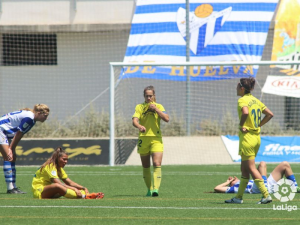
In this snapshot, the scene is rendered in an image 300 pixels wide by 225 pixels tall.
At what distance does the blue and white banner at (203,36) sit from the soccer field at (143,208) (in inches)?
330

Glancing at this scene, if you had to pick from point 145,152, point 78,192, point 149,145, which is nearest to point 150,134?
point 149,145

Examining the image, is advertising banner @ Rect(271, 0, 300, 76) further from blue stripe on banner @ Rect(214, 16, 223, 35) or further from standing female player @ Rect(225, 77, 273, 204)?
standing female player @ Rect(225, 77, 273, 204)

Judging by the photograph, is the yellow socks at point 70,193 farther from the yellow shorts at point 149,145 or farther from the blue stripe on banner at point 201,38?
the blue stripe on banner at point 201,38

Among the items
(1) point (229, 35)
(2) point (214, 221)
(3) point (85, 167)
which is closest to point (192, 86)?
(1) point (229, 35)

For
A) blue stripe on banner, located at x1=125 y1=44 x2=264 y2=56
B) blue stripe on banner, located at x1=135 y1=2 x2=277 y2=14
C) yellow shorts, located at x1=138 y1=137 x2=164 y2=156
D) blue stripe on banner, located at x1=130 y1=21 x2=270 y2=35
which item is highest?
blue stripe on banner, located at x1=135 y1=2 x2=277 y2=14

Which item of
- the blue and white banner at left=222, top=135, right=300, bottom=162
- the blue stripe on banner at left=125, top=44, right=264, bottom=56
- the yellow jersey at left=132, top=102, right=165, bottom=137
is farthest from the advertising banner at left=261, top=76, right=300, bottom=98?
the yellow jersey at left=132, top=102, right=165, bottom=137

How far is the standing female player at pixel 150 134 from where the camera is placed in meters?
11.5

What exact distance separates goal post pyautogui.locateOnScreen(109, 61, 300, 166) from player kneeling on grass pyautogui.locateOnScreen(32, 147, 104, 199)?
9718 mm

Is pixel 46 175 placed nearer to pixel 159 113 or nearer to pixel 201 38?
pixel 159 113

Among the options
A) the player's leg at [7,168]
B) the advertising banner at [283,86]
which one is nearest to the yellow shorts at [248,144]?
the player's leg at [7,168]

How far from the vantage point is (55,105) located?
25.3 metres

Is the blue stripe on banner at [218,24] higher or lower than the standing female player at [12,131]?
higher

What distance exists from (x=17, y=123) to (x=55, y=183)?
5.43 ft

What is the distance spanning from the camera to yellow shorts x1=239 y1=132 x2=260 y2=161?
9.77m
